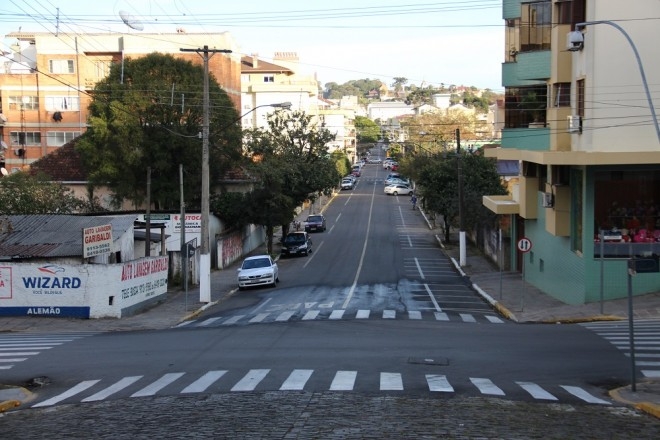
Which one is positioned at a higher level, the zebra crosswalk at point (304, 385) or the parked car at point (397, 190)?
the parked car at point (397, 190)

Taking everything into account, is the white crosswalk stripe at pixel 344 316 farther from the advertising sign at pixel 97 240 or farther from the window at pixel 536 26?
the window at pixel 536 26

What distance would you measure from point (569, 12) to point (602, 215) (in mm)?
8146

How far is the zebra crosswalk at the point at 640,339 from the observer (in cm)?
1745

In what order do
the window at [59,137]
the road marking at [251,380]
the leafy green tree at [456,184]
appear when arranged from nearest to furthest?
the road marking at [251,380]
the leafy green tree at [456,184]
the window at [59,137]

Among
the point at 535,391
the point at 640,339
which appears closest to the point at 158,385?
the point at 535,391

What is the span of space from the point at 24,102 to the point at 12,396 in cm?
6517

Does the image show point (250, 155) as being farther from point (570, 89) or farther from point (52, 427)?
point (52, 427)

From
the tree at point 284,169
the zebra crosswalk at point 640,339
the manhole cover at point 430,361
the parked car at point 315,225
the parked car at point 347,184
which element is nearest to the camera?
the zebra crosswalk at point 640,339

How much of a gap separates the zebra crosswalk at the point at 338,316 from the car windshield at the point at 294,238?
84.3 feet

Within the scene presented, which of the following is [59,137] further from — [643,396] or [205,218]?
[643,396]

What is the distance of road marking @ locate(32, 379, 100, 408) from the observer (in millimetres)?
14828

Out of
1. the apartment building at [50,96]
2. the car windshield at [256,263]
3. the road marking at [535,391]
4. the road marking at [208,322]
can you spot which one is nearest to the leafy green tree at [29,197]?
the car windshield at [256,263]

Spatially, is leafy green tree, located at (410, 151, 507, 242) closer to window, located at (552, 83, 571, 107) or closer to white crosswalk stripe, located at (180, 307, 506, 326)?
window, located at (552, 83, 571, 107)

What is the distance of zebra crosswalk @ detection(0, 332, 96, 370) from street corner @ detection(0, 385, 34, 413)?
100 inches
